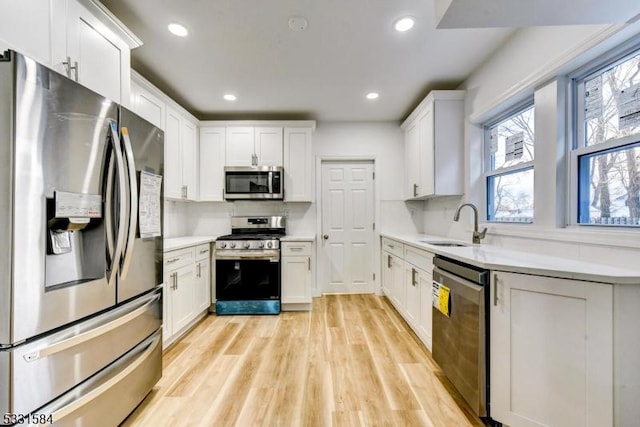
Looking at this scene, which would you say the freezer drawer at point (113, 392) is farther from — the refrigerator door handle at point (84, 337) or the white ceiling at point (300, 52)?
the white ceiling at point (300, 52)

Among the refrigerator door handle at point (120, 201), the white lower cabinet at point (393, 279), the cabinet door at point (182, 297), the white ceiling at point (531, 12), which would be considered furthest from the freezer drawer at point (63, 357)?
the white lower cabinet at point (393, 279)

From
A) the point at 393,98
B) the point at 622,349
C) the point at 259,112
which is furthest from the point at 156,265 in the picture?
the point at 393,98

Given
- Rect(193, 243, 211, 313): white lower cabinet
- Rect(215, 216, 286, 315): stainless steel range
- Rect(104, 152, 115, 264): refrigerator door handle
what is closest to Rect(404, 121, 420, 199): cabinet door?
Rect(215, 216, 286, 315): stainless steel range

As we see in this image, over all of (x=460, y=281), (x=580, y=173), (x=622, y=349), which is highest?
(x=580, y=173)

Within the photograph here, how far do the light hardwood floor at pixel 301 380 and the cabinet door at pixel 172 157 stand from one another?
1553 mm

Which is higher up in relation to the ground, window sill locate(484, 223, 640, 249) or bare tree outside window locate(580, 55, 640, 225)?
A: bare tree outside window locate(580, 55, 640, 225)

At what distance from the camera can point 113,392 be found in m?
1.37

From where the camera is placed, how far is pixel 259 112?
3.72 meters

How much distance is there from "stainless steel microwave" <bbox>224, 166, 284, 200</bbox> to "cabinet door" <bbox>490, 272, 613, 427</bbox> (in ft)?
8.79

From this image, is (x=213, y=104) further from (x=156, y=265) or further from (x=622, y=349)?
(x=622, y=349)

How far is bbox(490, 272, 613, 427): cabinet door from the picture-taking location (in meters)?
1.12

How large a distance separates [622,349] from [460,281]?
2.28ft

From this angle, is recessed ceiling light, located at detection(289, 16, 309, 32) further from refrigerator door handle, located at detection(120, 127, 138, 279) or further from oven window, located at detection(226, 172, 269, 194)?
oven window, located at detection(226, 172, 269, 194)

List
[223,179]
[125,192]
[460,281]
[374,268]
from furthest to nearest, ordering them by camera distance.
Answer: [374,268] → [223,179] → [460,281] → [125,192]
